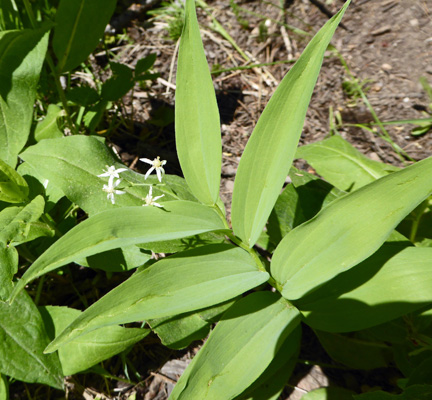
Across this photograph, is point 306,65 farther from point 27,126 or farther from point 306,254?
→ point 27,126

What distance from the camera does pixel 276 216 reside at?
169 centimetres

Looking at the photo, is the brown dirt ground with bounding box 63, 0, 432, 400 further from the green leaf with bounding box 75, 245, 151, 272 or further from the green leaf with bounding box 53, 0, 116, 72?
the green leaf with bounding box 75, 245, 151, 272

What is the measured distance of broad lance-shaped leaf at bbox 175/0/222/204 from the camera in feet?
4.20

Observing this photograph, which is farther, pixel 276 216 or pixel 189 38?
pixel 276 216

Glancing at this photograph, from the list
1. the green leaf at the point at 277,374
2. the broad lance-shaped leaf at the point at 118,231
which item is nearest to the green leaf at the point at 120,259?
the broad lance-shaped leaf at the point at 118,231

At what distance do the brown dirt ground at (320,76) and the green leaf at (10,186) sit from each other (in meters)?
0.89

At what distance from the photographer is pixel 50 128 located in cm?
189

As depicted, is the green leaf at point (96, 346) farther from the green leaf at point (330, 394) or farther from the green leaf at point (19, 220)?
the green leaf at point (330, 394)

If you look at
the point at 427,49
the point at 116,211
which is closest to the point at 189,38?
the point at 116,211

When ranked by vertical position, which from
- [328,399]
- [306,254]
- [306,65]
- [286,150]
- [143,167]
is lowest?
[328,399]

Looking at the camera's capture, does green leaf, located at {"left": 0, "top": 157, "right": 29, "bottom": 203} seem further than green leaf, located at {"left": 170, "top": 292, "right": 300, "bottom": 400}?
Yes

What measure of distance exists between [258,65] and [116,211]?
1.64 m

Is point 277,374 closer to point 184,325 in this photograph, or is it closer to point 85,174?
point 184,325

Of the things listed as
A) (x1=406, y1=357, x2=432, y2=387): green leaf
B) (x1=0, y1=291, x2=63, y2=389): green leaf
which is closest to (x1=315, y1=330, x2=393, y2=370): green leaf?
(x1=406, y1=357, x2=432, y2=387): green leaf
